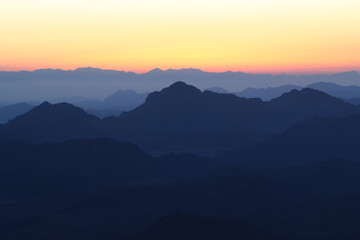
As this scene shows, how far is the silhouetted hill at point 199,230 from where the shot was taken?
72.2 meters

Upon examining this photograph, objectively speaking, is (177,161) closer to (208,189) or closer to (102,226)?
(208,189)

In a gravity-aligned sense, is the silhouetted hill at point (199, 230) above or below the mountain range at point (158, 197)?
above

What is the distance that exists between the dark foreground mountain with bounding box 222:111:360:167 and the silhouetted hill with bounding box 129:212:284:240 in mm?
101640

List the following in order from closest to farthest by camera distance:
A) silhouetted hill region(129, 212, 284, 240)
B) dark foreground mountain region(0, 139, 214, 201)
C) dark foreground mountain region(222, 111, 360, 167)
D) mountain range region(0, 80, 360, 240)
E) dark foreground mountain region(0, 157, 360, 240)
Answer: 1. silhouetted hill region(129, 212, 284, 240)
2. mountain range region(0, 80, 360, 240)
3. dark foreground mountain region(0, 157, 360, 240)
4. dark foreground mountain region(0, 139, 214, 201)
5. dark foreground mountain region(222, 111, 360, 167)

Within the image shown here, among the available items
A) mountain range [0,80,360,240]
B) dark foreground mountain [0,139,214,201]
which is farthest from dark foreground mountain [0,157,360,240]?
dark foreground mountain [0,139,214,201]

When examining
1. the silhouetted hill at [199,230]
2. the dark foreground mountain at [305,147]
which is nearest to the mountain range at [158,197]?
the silhouetted hill at [199,230]

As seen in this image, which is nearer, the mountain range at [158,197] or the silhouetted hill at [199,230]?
the silhouetted hill at [199,230]

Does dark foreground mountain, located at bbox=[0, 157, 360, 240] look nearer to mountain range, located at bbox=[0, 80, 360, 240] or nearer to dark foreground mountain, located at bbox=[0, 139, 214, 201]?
mountain range, located at bbox=[0, 80, 360, 240]

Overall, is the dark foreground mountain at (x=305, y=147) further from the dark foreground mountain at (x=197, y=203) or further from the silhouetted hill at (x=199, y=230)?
the silhouetted hill at (x=199, y=230)

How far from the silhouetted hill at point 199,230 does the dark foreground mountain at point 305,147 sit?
333ft

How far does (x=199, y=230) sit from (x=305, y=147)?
123 meters

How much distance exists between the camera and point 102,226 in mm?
100312

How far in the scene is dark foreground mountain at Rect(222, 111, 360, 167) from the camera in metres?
180

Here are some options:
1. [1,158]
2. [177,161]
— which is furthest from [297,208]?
[1,158]
